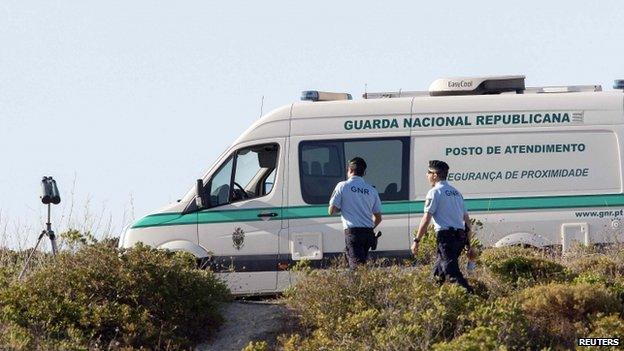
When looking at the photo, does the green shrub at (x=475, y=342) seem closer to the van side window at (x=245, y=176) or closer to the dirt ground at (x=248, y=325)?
the dirt ground at (x=248, y=325)

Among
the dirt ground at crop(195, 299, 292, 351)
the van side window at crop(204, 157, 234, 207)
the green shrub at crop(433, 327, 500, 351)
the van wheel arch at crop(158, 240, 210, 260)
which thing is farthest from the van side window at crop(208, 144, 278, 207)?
the green shrub at crop(433, 327, 500, 351)

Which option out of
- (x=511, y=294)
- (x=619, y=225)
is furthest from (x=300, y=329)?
(x=619, y=225)

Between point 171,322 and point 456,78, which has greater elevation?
point 456,78

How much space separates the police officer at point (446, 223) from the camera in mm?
15697

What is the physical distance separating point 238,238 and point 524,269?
14.2 ft

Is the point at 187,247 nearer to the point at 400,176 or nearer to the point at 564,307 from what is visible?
the point at 400,176

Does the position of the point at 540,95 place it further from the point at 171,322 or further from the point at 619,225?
the point at 171,322

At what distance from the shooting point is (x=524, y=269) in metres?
17.2

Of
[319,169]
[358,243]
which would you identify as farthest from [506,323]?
[319,169]

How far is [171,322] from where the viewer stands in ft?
52.7

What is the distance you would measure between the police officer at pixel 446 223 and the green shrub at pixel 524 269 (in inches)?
49.9

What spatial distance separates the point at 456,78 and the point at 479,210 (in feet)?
6.91

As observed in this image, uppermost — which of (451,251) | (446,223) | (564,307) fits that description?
(446,223)

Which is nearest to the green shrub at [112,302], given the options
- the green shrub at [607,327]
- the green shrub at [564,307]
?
the green shrub at [564,307]
